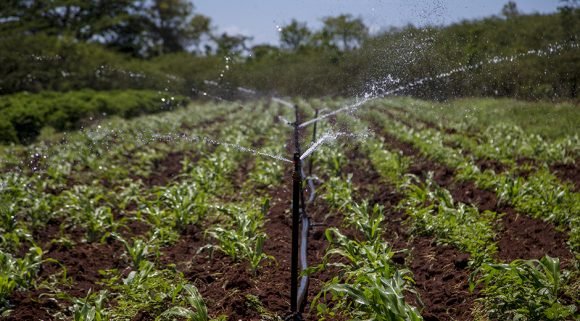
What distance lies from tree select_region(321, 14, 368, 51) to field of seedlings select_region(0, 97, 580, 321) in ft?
2.53

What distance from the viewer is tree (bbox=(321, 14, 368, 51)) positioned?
541cm

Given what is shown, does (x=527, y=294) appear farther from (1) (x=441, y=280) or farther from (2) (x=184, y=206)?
(2) (x=184, y=206)

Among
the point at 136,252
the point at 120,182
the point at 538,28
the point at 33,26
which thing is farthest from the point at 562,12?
the point at 33,26

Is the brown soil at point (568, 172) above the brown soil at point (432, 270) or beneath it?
beneath

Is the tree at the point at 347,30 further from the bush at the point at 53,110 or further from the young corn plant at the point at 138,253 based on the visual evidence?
the bush at the point at 53,110

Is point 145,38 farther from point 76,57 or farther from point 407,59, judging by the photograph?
point 407,59

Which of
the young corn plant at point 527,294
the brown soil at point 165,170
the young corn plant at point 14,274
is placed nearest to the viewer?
the young corn plant at point 527,294

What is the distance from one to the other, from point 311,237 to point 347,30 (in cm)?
232

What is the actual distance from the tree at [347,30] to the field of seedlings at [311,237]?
0.77 m

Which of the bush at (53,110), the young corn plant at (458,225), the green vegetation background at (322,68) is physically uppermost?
the green vegetation background at (322,68)

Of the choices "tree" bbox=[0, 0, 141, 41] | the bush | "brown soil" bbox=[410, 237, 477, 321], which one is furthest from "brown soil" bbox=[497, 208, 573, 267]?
"tree" bbox=[0, 0, 141, 41]

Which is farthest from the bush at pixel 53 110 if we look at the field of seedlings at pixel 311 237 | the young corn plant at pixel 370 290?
the young corn plant at pixel 370 290

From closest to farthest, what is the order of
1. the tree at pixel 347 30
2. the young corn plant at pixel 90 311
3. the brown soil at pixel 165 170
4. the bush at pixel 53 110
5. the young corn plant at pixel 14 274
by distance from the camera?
the young corn plant at pixel 90 311, the young corn plant at pixel 14 274, the tree at pixel 347 30, the brown soil at pixel 165 170, the bush at pixel 53 110

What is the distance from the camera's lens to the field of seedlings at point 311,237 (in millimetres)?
2861
